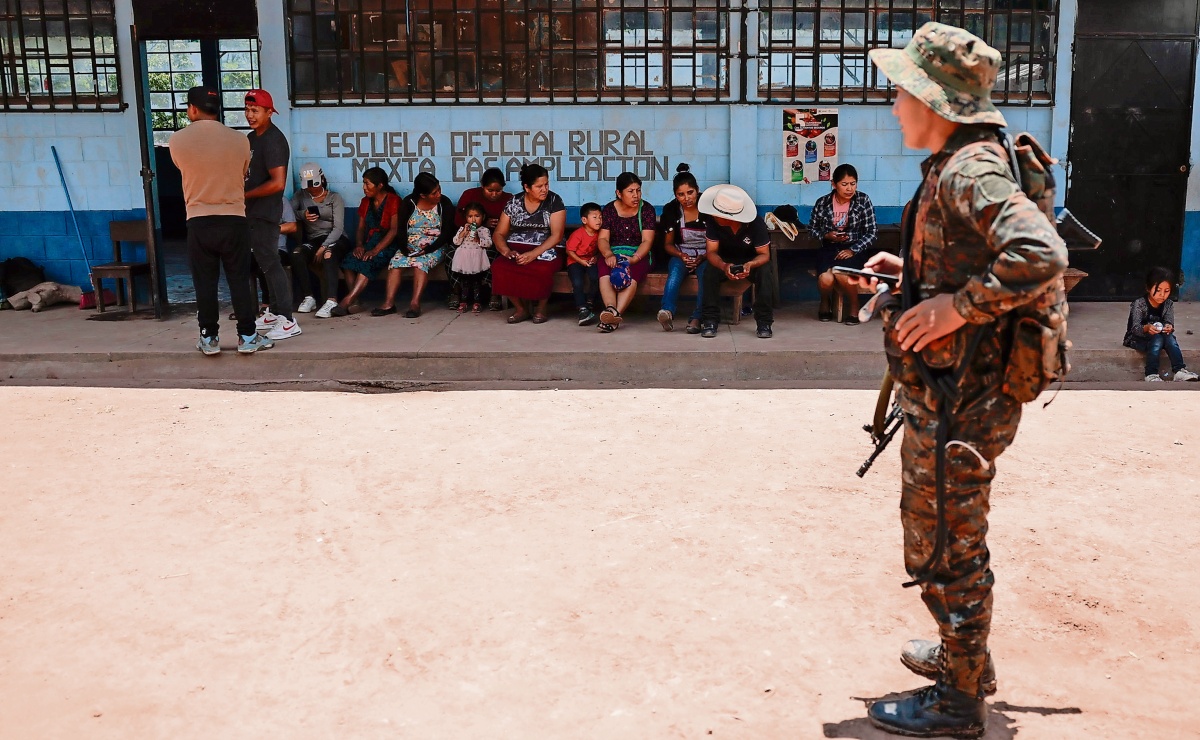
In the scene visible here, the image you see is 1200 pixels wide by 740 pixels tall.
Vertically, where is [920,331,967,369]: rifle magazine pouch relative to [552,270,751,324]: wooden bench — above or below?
above

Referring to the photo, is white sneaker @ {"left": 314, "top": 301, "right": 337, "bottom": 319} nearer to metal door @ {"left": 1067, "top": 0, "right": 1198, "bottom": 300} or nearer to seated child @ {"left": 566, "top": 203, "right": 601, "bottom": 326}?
seated child @ {"left": 566, "top": 203, "right": 601, "bottom": 326}

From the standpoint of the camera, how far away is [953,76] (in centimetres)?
280

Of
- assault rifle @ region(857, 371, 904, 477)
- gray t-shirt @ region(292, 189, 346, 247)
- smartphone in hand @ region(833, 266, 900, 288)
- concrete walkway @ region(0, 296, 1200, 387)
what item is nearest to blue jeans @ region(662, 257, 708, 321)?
concrete walkway @ region(0, 296, 1200, 387)

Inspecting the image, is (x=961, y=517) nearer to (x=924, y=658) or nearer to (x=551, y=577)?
(x=924, y=658)

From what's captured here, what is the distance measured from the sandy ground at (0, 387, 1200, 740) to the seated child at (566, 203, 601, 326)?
8.43 ft

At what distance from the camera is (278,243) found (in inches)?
340

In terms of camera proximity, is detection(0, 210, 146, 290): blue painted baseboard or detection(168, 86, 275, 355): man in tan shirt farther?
detection(0, 210, 146, 290): blue painted baseboard

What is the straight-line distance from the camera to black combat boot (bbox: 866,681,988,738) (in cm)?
292

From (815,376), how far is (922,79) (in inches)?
186

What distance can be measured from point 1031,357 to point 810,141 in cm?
687

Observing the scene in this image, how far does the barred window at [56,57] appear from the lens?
9.52 m

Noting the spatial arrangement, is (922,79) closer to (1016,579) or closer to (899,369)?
(899,369)

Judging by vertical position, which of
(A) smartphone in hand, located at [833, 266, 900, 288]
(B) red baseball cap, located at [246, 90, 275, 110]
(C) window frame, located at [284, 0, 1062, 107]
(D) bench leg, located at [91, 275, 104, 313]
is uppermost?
(C) window frame, located at [284, 0, 1062, 107]

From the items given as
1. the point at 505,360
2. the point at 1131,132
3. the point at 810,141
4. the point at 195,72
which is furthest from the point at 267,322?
the point at 195,72
